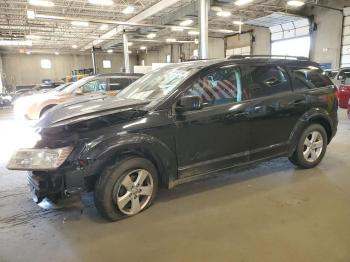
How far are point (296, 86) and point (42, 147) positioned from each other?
10.4ft

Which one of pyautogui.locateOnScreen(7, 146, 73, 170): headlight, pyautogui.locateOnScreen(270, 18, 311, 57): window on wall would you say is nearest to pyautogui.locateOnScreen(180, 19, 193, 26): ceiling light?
pyautogui.locateOnScreen(270, 18, 311, 57): window on wall

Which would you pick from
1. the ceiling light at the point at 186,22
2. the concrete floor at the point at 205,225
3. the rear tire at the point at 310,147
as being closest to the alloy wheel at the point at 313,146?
the rear tire at the point at 310,147

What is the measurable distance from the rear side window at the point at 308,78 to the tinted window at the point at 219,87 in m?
0.99

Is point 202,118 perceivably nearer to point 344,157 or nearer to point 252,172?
point 252,172

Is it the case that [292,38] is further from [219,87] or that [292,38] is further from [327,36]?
[219,87]

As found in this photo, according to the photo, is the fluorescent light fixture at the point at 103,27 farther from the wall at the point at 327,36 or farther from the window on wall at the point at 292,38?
the wall at the point at 327,36

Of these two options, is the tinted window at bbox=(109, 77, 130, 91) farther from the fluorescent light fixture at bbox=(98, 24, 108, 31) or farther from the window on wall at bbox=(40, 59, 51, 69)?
the window on wall at bbox=(40, 59, 51, 69)

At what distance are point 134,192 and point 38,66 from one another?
3098cm

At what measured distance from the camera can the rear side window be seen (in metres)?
3.87

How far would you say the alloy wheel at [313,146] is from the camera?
4047 millimetres

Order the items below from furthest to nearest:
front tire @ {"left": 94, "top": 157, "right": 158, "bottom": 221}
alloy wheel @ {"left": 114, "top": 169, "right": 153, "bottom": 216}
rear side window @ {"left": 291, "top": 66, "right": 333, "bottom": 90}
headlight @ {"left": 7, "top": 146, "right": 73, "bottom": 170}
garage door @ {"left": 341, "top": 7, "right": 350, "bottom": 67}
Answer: garage door @ {"left": 341, "top": 7, "right": 350, "bottom": 67}
rear side window @ {"left": 291, "top": 66, "right": 333, "bottom": 90}
alloy wheel @ {"left": 114, "top": 169, "right": 153, "bottom": 216}
front tire @ {"left": 94, "top": 157, "right": 158, "bottom": 221}
headlight @ {"left": 7, "top": 146, "right": 73, "bottom": 170}

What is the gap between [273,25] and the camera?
16375 mm

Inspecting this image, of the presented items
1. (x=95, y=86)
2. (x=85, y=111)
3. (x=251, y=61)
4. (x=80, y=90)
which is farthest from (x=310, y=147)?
(x=80, y=90)

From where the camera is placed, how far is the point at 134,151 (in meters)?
2.80
